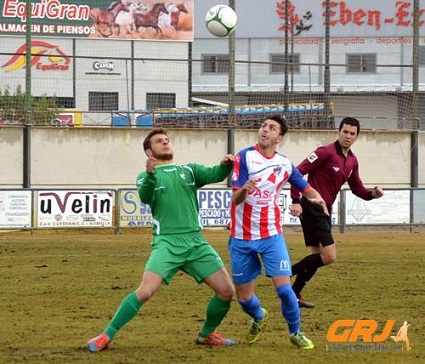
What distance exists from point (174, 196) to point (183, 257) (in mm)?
516

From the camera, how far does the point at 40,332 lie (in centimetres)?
990

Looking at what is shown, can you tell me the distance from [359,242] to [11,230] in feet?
27.8

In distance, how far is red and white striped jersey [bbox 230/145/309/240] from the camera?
8961 mm

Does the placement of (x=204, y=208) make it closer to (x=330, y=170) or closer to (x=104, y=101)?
(x=104, y=101)

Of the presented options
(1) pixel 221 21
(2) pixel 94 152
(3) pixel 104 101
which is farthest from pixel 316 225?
(3) pixel 104 101

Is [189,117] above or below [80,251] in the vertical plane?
above

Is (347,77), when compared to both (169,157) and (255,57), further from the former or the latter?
(169,157)

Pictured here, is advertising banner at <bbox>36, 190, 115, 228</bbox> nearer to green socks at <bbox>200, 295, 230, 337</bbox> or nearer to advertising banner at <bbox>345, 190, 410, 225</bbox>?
advertising banner at <bbox>345, 190, 410, 225</bbox>

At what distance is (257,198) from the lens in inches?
354

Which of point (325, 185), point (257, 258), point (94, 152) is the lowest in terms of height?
point (257, 258)

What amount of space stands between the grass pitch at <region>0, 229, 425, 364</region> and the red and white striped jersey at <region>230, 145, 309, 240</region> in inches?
39.7

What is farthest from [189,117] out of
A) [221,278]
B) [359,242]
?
[221,278]

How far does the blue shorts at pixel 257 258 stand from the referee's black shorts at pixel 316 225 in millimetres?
2919

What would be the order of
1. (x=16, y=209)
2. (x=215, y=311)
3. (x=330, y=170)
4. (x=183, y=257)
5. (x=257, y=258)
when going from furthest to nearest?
(x=16, y=209) < (x=330, y=170) < (x=257, y=258) < (x=215, y=311) < (x=183, y=257)
